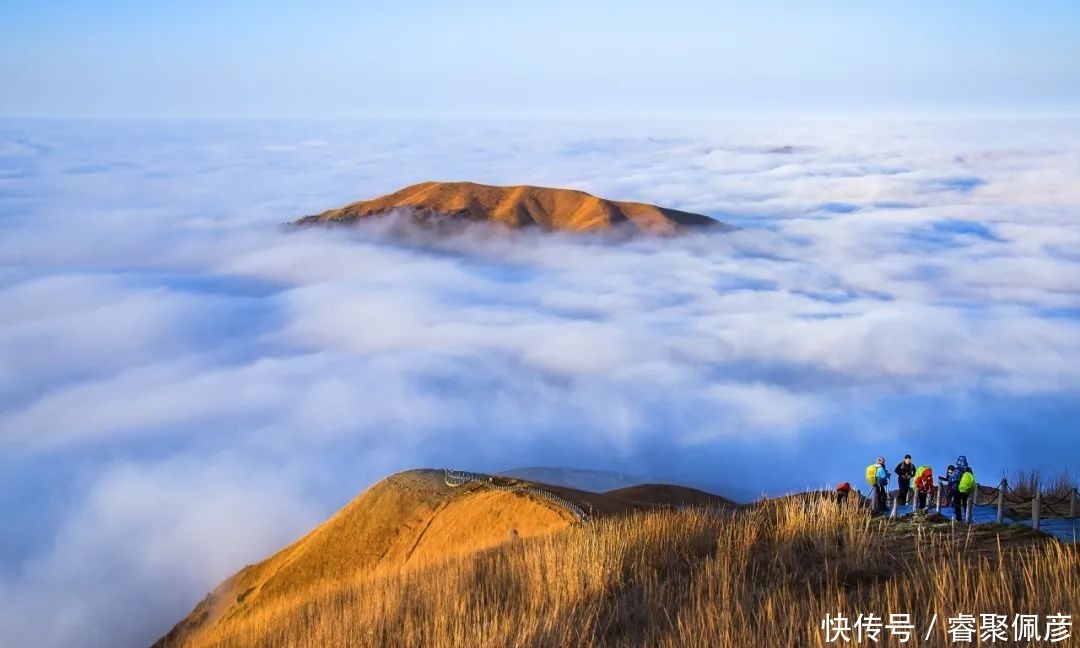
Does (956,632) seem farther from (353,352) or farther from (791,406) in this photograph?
(353,352)

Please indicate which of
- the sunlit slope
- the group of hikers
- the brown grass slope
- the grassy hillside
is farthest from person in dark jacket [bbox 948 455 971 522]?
the sunlit slope

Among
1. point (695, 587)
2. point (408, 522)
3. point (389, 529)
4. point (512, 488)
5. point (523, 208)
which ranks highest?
point (695, 587)

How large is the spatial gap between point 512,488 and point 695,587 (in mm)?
12094

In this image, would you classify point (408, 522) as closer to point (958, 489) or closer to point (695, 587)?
point (958, 489)

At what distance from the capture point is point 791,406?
306 ft

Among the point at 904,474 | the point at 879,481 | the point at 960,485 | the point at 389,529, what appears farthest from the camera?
the point at 389,529

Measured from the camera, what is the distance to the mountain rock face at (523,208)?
11369 cm

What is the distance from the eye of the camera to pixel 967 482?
38.2 feet

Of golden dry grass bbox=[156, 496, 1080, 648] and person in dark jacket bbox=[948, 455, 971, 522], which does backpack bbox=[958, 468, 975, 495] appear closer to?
person in dark jacket bbox=[948, 455, 971, 522]

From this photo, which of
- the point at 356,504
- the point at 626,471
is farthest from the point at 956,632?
the point at 626,471

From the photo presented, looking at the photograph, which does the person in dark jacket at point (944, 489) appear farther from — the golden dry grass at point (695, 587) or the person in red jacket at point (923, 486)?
the golden dry grass at point (695, 587)

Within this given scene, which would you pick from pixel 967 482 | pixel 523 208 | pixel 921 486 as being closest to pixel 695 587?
pixel 967 482

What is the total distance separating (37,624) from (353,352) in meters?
70.8

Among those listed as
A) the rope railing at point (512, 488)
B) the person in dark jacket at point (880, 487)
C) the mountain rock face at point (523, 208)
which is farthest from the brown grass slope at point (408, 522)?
the mountain rock face at point (523, 208)
